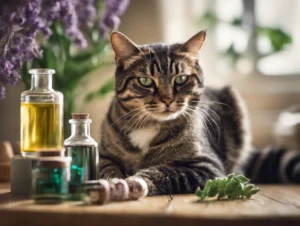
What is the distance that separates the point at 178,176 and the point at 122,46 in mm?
438

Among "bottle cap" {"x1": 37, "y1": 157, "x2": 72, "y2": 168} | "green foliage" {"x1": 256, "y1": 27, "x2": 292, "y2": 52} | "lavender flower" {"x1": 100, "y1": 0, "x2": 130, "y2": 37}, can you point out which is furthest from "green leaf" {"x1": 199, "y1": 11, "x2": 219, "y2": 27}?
"bottle cap" {"x1": 37, "y1": 157, "x2": 72, "y2": 168}

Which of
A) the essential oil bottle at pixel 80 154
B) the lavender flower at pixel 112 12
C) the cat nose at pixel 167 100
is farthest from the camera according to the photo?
the lavender flower at pixel 112 12

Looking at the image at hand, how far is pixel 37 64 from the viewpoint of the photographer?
188cm

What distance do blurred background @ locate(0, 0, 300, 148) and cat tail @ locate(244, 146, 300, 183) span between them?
1.26ft

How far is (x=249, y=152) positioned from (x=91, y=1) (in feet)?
3.05

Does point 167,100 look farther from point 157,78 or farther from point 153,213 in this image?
point 153,213

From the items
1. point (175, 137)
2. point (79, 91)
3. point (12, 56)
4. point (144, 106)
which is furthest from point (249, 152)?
point (12, 56)

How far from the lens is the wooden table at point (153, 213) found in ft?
3.10

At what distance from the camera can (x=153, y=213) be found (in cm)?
98

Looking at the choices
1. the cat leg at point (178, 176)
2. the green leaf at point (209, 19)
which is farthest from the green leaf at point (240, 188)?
the green leaf at point (209, 19)

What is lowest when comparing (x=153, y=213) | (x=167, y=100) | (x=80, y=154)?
(x=153, y=213)

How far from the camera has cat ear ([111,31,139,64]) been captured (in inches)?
57.4

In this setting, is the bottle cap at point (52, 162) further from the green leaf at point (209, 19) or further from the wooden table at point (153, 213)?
the green leaf at point (209, 19)

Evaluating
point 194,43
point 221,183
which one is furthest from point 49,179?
point 194,43
